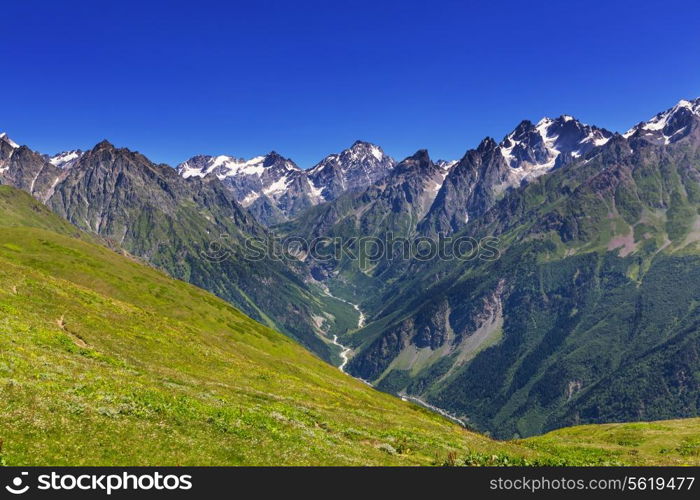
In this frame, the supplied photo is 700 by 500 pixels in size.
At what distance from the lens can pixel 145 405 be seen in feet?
103

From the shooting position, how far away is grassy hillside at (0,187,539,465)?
80.0ft

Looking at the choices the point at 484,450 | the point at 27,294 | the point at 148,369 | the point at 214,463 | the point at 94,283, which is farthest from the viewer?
the point at 94,283

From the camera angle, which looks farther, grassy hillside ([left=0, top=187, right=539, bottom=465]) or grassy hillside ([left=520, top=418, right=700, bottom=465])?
grassy hillside ([left=520, top=418, right=700, bottom=465])

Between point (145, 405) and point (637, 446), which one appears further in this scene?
point (637, 446)

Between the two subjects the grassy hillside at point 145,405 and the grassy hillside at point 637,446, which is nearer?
the grassy hillside at point 145,405

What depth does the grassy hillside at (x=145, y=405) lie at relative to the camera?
2438cm

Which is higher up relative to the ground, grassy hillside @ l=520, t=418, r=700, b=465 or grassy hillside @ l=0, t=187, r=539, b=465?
grassy hillside @ l=520, t=418, r=700, b=465

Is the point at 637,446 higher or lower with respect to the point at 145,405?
higher

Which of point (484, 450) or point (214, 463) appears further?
point (484, 450)

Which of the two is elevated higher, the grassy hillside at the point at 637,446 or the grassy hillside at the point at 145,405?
Result: the grassy hillside at the point at 637,446
